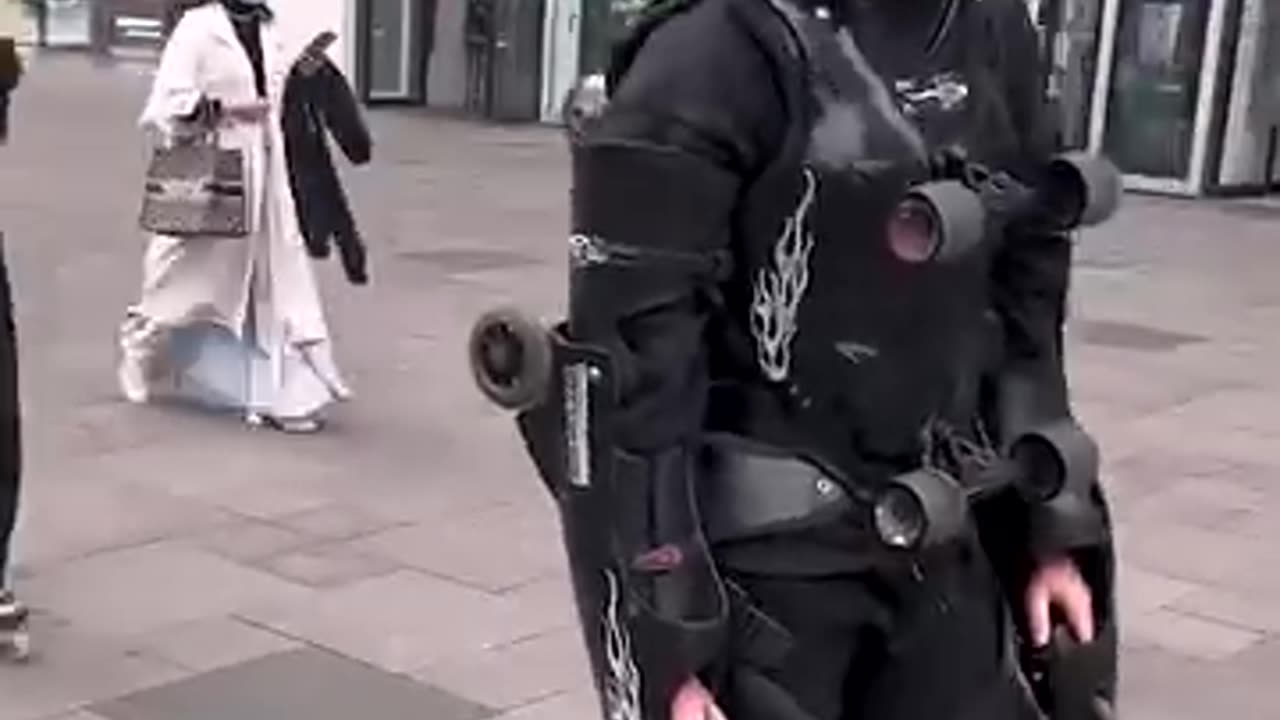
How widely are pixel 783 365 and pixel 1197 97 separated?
16.1 metres

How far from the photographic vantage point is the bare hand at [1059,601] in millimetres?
2564

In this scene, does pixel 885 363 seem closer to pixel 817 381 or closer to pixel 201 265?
pixel 817 381

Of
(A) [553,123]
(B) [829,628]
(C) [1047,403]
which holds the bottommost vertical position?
(A) [553,123]

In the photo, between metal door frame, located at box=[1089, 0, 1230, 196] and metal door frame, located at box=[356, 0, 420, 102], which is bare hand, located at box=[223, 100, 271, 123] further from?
metal door frame, located at box=[356, 0, 420, 102]

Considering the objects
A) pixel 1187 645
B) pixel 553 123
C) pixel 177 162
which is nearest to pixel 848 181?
pixel 1187 645

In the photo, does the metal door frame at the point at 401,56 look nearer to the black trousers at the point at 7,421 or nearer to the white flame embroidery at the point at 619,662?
the black trousers at the point at 7,421

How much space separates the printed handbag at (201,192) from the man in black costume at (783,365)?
529 centimetres

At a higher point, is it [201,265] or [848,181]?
[848,181]

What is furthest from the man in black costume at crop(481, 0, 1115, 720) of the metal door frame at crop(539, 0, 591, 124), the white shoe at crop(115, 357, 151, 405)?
the metal door frame at crop(539, 0, 591, 124)

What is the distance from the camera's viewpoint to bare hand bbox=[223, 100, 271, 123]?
293 inches

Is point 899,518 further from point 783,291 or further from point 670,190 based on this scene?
point 670,190

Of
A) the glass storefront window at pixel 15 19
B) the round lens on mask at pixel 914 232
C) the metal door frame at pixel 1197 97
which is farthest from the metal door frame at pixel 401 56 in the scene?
the round lens on mask at pixel 914 232

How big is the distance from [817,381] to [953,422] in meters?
0.19

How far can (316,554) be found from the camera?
592 centimetres
